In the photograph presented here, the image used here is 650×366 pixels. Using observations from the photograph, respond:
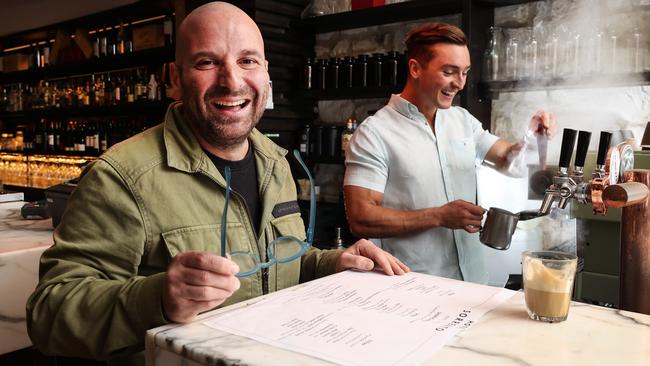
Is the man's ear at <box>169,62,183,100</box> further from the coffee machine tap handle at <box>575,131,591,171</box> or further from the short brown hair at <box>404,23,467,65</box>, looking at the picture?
the short brown hair at <box>404,23,467,65</box>

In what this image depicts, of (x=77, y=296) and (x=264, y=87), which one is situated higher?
(x=264, y=87)

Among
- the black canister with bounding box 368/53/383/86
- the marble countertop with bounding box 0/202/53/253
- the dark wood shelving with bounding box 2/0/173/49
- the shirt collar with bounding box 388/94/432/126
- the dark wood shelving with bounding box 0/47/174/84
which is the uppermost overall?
the dark wood shelving with bounding box 2/0/173/49

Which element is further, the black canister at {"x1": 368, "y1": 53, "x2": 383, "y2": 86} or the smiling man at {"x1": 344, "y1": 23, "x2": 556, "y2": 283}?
the black canister at {"x1": 368, "y1": 53, "x2": 383, "y2": 86}

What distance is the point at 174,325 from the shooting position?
892 millimetres

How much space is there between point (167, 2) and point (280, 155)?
3658 millimetres

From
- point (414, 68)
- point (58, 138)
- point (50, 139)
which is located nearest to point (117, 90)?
point (58, 138)

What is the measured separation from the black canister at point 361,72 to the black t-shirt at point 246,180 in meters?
2.23

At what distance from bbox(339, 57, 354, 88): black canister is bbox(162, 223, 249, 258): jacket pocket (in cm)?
253

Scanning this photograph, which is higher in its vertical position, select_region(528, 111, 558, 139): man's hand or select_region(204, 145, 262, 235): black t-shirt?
select_region(528, 111, 558, 139): man's hand

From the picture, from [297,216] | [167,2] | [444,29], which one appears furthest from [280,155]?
[167,2]

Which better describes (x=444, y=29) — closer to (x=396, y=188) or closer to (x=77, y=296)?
(x=396, y=188)

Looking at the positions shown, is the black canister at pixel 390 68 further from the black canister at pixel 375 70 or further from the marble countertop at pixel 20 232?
the marble countertop at pixel 20 232

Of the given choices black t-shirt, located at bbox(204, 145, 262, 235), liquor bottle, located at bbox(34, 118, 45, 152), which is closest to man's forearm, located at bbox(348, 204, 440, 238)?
black t-shirt, located at bbox(204, 145, 262, 235)

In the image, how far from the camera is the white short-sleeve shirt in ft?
→ 6.75
